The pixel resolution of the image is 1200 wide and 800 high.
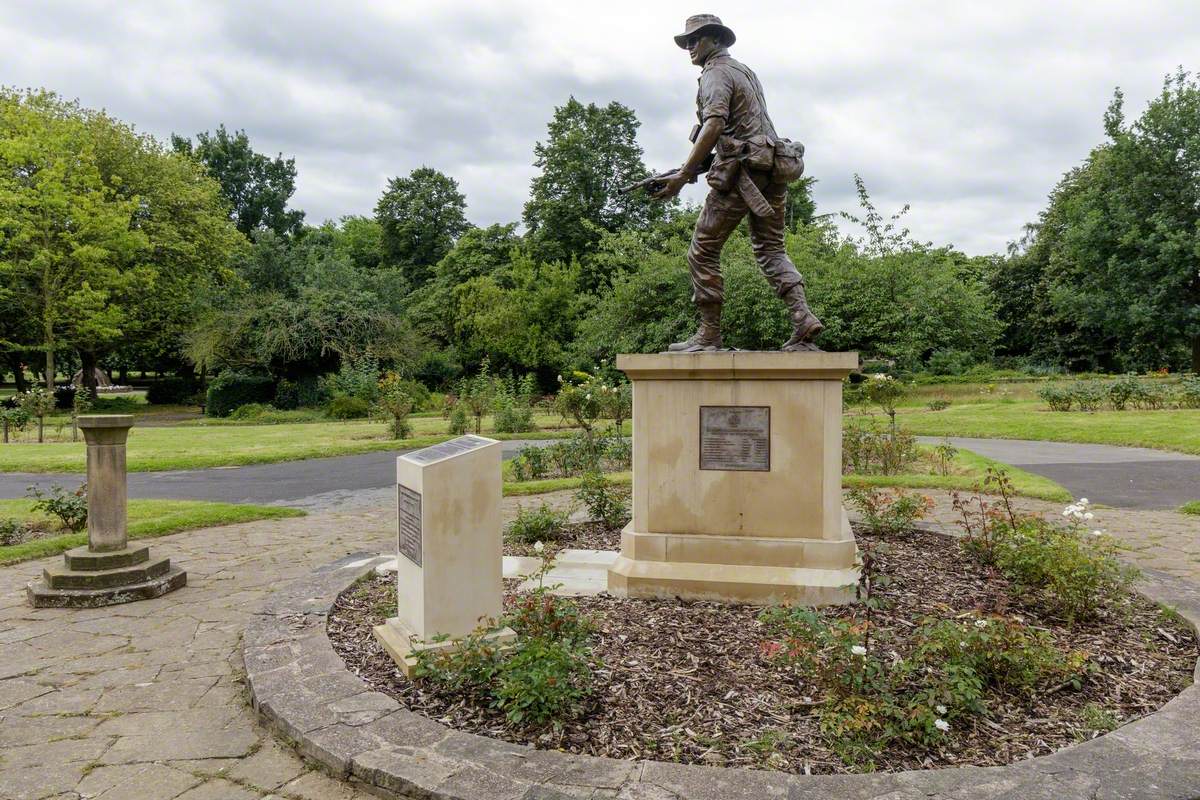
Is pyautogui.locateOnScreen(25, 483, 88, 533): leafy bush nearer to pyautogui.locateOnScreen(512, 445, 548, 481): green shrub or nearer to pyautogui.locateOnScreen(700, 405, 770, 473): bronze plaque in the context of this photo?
pyautogui.locateOnScreen(512, 445, 548, 481): green shrub

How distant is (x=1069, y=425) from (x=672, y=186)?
1483 centimetres

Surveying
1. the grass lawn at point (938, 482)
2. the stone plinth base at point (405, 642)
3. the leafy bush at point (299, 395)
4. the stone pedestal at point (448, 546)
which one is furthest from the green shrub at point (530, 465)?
the leafy bush at point (299, 395)

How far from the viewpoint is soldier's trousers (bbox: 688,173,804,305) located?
527 cm

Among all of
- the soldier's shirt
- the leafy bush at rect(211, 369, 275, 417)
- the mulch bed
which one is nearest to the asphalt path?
the mulch bed

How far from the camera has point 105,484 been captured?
5.63m

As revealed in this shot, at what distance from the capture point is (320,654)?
400 cm

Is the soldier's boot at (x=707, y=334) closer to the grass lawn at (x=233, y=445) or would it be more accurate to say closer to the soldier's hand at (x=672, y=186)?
the soldier's hand at (x=672, y=186)

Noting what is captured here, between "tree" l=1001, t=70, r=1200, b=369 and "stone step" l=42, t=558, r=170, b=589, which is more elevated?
"tree" l=1001, t=70, r=1200, b=369

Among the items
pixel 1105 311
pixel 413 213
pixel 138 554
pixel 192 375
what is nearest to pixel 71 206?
pixel 192 375

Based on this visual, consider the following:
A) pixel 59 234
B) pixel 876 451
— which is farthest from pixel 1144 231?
pixel 59 234

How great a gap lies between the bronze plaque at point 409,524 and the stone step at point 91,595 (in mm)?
2605

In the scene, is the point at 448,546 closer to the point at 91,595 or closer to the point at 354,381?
the point at 91,595

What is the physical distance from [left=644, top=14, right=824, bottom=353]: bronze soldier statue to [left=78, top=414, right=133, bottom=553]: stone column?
427 cm

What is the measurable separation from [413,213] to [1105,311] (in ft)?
119
